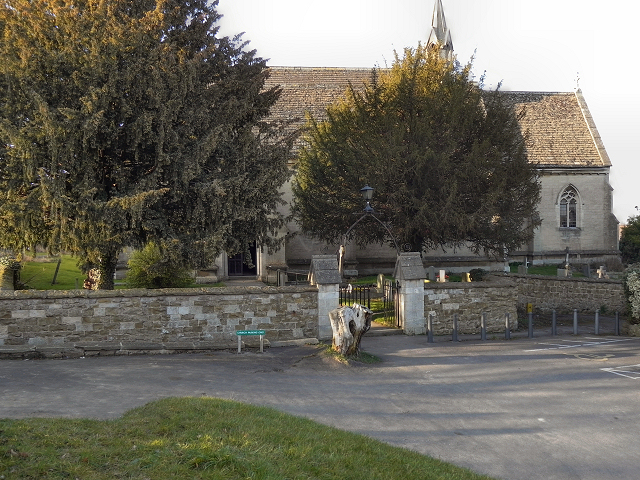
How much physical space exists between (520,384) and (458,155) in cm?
1068

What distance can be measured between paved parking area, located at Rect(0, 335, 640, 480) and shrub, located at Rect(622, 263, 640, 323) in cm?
343

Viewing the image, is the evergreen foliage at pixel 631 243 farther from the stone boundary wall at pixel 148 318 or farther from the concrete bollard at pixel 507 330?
the stone boundary wall at pixel 148 318

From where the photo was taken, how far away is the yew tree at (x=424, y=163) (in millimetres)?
18531

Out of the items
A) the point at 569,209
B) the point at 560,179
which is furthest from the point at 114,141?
the point at 569,209

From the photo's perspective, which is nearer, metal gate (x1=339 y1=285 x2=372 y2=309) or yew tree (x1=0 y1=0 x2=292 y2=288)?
yew tree (x1=0 y1=0 x2=292 y2=288)

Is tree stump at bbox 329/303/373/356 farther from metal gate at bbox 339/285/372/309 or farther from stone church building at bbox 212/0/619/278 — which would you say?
stone church building at bbox 212/0/619/278

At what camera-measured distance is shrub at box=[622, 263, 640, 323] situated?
664 inches

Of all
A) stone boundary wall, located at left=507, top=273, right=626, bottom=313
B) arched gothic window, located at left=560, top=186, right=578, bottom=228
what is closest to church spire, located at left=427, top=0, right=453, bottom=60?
→ arched gothic window, located at left=560, top=186, right=578, bottom=228

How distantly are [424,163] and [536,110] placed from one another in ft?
61.3

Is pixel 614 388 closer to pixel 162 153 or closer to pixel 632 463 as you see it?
pixel 632 463

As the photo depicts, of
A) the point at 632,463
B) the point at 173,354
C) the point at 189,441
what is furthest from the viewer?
the point at 173,354

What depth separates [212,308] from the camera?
13.8m

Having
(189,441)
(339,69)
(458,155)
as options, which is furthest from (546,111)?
(189,441)

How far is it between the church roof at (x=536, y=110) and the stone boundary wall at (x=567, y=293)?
423 inches
